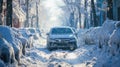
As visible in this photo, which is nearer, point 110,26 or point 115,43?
point 115,43

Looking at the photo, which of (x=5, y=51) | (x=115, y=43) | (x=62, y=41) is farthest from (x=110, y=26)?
(x=62, y=41)

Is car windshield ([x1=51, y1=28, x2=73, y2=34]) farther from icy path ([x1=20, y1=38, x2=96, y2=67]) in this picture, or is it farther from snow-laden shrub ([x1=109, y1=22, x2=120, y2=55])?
snow-laden shrub ([x1=109, y1=22, x2=120, y2=55])

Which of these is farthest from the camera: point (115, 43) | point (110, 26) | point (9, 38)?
point (110, 26)

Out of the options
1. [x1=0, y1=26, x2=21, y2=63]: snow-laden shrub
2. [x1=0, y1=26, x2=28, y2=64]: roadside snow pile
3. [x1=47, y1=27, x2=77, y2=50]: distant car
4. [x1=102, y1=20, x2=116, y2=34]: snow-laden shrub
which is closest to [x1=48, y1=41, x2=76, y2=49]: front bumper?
[x1=47, y1=27, x2=77, y2=50]: distant car

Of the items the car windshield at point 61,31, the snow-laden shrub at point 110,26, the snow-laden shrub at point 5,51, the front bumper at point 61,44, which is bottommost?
the front bumper at point 61,44

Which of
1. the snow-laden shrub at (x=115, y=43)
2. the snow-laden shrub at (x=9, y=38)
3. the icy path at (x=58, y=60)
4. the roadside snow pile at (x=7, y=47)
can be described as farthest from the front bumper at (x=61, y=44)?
the snow-laden shrub at (x=115, y=43)

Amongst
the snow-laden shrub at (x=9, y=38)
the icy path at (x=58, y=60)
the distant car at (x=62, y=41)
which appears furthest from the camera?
the distant car at (x=62, y=41)

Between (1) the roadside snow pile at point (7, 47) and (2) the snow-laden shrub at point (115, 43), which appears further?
(2) the snow-laden shrub at point (115, 43)

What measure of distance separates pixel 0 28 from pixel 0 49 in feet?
6.58

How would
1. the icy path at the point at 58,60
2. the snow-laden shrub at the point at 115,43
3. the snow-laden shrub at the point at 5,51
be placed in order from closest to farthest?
the snow-laden shrub at the point at 5,51 < the snow-laden shrub at the point at 115,43 < the icy path at the point at 58,60

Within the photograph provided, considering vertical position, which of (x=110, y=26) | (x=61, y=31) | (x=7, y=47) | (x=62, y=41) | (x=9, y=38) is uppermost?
(x=110, y=26)

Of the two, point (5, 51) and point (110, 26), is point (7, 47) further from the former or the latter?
point (110, 26)

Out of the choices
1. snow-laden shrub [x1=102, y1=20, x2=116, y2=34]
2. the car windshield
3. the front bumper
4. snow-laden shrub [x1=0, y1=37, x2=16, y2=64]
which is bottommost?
the front bumper

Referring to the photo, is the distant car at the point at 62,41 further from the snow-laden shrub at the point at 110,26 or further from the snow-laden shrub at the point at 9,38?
the snow-laden shrub at the point at 9,38
